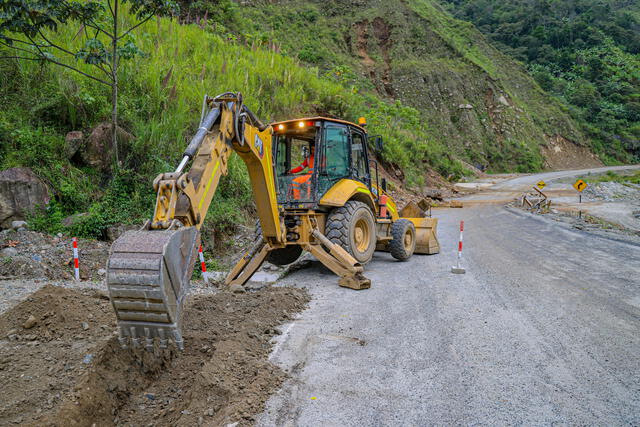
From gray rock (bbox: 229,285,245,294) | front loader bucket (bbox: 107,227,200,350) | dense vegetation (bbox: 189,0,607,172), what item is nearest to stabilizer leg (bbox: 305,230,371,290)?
gray rock (bbox: 229,285,245,294)

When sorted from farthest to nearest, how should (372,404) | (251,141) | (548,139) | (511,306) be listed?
(548,139) < (511,306) < (251,141) < (372,404)

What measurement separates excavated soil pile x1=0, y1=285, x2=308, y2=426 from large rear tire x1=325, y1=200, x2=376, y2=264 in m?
2.61

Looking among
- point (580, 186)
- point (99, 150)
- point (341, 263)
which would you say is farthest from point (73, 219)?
point (580, 186)

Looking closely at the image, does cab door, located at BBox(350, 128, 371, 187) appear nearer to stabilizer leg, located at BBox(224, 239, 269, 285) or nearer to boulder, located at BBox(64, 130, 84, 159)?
stabilizer leg, located at BBox(224, 239, 269, 285)

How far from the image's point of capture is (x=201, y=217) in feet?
11.7

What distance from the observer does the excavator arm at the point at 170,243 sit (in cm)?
272

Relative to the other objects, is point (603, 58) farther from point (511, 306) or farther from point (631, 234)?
point (511, 306)

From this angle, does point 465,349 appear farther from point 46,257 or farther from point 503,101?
point 503,101

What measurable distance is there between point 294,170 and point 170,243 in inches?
192

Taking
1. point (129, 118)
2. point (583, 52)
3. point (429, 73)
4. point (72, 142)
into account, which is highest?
point (583, 52)

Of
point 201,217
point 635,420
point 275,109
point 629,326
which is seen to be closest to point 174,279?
point 201,217

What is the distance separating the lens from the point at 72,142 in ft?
28.0

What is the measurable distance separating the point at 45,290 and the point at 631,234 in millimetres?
15892

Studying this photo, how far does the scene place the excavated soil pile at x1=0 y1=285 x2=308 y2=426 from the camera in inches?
109
